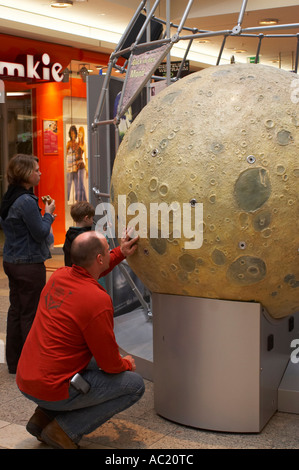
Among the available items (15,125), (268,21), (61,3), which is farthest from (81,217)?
(15,125)

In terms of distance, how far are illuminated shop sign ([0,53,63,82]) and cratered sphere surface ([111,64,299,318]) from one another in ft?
23.5

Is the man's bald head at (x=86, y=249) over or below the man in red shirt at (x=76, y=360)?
over

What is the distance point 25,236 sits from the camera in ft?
16.4

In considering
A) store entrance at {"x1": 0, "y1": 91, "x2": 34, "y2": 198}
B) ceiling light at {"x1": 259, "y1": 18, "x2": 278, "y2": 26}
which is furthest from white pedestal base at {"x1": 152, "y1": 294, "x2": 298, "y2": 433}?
store entrance at {"x1": 0, "y1": 91, "x2": 34, "y2": 198}

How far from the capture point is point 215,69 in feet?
12.7

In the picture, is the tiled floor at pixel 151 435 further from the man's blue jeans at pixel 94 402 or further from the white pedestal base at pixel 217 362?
the man's blue jeans at pixel 94 402

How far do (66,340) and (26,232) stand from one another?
1.79m

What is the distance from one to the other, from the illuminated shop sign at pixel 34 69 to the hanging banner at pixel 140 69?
20.5 ft

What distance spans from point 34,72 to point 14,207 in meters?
6.38

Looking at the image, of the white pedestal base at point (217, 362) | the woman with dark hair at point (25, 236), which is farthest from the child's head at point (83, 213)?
the white pedestal base at point (217, 362)

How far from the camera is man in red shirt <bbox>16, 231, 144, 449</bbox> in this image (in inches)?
132

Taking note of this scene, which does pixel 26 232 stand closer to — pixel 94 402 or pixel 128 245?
pixel 128 245

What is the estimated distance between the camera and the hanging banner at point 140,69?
165 inches
